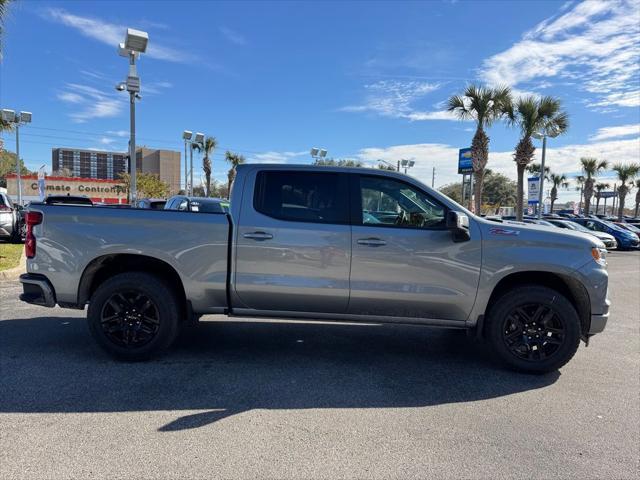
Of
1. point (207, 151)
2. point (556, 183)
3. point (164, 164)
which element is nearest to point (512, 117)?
point (207, 151)

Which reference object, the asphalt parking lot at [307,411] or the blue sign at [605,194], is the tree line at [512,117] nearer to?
the asphalt parking lot at [307,411]

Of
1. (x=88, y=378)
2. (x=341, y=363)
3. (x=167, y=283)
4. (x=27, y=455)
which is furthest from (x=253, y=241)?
(x=27, y=455)

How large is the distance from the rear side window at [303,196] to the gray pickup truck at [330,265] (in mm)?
14

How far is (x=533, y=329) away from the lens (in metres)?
4.57

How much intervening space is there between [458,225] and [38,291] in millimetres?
4229

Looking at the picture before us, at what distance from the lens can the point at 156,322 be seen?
181 inches

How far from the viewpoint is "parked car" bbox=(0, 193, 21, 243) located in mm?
13191

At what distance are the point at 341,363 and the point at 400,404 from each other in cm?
103

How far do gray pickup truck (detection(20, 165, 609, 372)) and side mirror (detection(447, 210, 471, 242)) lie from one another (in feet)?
0.08

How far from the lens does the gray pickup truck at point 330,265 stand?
4.45 m

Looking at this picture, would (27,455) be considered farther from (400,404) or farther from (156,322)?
(400,404)

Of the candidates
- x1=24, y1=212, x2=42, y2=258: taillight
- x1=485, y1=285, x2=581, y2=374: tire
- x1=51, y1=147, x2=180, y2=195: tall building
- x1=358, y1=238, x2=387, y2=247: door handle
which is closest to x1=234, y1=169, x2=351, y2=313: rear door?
x1=358, y1=238, x2=387, y2=247: door handle

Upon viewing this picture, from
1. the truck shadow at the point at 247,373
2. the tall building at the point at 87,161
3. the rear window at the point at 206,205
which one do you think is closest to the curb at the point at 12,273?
the truck shadow at the point at 247,373

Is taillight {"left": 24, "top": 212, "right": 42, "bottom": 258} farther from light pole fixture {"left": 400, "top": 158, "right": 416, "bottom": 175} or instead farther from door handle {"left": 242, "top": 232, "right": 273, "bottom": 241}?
light pole fixture {"left": 400, "top": 158, "right": 416, "bottom": 175}
